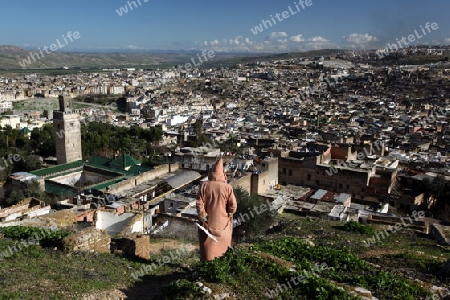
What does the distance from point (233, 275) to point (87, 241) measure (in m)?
3.94

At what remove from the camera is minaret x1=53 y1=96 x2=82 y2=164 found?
25.2m

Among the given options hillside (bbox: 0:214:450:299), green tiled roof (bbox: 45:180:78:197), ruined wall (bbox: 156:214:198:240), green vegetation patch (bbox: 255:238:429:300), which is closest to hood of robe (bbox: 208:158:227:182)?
hillside (bbox: 0:214:450:299)

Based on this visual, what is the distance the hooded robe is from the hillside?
17.9 inches

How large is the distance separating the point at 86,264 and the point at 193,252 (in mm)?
3792

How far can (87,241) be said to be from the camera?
29.7ft

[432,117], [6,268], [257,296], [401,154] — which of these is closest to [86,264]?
[6,268]

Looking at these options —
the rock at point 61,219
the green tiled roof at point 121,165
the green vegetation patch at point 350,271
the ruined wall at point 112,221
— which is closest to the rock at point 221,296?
the green vegetation patch at point 350,271

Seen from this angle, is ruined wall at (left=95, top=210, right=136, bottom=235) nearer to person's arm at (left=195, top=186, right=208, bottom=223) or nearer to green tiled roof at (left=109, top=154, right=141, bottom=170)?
person's arm at (left=195, top=186, right=208, bottom=223)

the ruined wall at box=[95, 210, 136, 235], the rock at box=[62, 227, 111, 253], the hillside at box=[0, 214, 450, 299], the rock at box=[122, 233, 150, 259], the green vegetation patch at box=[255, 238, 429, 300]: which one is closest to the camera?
the hillside at box=[0, 214, 450, 299]

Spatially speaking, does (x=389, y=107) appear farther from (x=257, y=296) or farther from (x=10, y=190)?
(x=257, y=296)

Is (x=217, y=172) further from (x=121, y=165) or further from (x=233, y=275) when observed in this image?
(x=121, y=165)

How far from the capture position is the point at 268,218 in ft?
48.7

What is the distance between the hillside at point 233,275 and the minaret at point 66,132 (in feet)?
55.7

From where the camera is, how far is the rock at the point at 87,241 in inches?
344
